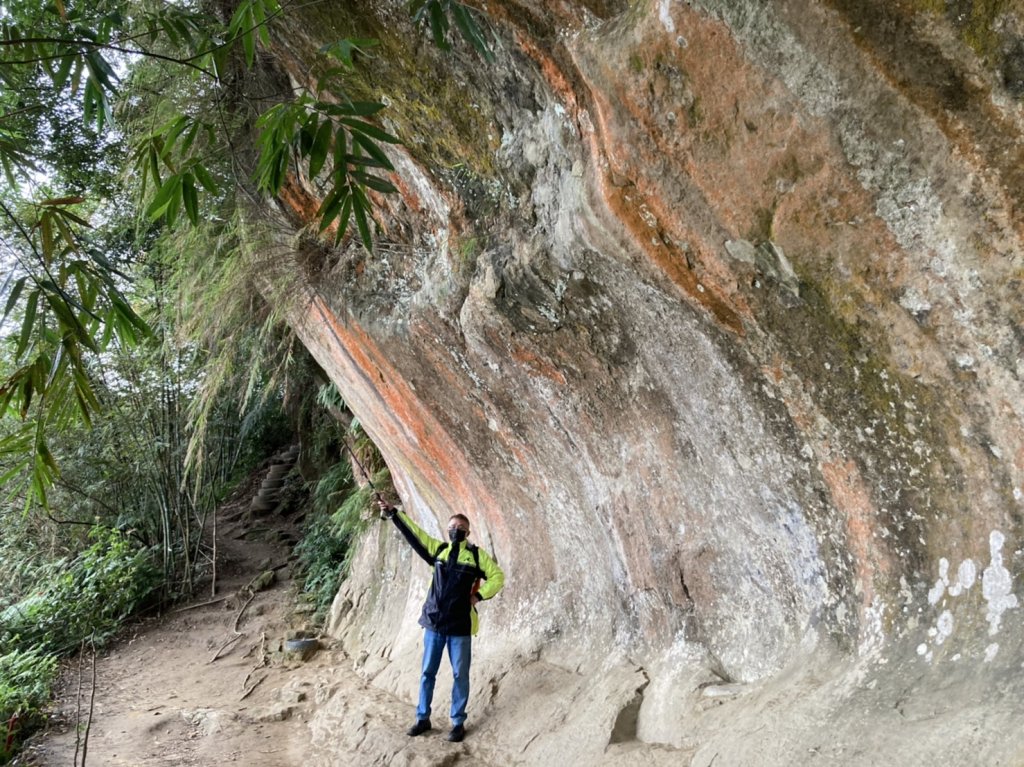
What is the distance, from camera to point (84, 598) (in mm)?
9984

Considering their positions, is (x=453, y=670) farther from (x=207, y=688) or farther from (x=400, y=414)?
(x=207, y=688)

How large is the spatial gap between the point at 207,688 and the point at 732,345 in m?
6.96

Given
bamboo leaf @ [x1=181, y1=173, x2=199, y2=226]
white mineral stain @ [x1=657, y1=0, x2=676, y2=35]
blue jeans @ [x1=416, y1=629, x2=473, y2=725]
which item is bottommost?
blue jeans @ [x1=416, y1=629, x2=473, y2=725]

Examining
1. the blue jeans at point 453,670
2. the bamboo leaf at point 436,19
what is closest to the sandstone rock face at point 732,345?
the blue jeans at point 453,670

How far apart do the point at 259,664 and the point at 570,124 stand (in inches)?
277

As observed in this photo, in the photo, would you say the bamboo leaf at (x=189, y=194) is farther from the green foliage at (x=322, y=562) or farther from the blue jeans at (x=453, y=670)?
the green foliage at (x=322, y=562)

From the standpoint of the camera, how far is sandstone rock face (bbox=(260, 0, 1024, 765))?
237 centimetres

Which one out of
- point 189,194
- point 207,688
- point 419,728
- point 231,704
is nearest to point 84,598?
point 207,688

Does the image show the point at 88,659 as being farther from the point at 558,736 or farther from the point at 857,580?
the point at 857,580

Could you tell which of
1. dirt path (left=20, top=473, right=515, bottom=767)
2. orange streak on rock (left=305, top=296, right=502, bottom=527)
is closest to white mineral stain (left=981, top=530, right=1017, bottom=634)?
dirt path (left=20, top=473, right=515, bottom=767)

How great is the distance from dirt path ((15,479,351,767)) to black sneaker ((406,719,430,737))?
3.39 ft

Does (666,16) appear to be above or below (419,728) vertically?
above

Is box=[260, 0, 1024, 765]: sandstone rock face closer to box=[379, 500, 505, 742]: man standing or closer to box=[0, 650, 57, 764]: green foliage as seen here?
box=[379, 500, 505, 742]: man standing

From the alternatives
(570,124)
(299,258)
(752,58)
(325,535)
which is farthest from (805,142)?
(325,535)
